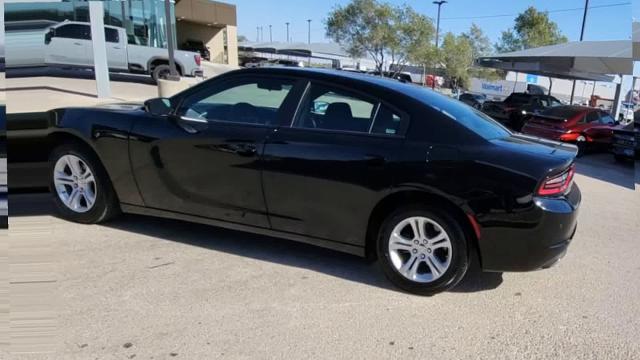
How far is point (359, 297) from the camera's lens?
11.7 feet

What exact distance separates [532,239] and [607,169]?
9356 millimetres

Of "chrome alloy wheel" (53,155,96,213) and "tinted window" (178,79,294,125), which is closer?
"tinted window" (178,79,294,125)

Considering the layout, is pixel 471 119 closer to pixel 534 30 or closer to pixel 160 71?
pixel 160 71

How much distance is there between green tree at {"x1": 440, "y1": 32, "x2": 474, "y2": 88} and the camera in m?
51.8

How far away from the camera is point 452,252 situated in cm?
350

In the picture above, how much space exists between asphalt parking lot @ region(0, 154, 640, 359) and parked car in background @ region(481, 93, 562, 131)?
15.2 metres

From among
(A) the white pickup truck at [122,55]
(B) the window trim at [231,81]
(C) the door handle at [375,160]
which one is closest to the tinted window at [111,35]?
(A) the white pickup truck at [122,55]

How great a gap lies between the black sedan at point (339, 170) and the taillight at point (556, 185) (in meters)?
0.01

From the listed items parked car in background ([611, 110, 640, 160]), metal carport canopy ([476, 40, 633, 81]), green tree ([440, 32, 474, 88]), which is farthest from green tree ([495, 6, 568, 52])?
parked car in background ([611, 110, 640, 160])

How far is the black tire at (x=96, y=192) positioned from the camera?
4.45 meters

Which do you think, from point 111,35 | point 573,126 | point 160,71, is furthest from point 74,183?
point 160,71

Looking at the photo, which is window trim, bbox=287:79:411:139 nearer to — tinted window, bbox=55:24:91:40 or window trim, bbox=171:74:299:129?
window trim, bbox=171:74:299:129

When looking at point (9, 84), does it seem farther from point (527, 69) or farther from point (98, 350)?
point (527, 69)

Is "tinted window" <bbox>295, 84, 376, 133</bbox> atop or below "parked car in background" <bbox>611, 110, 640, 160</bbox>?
atop
